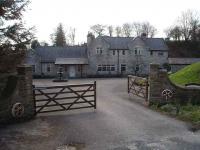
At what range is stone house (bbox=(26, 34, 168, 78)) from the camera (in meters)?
54.4

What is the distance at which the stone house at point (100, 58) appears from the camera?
179 ft

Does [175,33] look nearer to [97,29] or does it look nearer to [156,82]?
[97,29]

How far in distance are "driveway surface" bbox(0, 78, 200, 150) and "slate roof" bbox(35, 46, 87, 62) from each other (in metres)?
40.1

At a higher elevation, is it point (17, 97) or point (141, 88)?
point (17, 97)

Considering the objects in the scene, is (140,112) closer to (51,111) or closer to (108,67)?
(51,111)

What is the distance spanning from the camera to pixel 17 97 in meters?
14.2

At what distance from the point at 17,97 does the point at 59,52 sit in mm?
42960

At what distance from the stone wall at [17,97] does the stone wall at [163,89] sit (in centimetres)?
701

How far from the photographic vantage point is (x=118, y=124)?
1343 cm

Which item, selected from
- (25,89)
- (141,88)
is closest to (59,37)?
(141,88)

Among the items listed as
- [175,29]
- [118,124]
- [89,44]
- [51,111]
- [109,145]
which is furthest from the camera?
[175,29]

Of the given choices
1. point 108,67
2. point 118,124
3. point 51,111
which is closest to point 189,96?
point 118,124

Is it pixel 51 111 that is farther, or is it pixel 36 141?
pixel 51 111

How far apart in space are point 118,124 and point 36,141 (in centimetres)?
401
